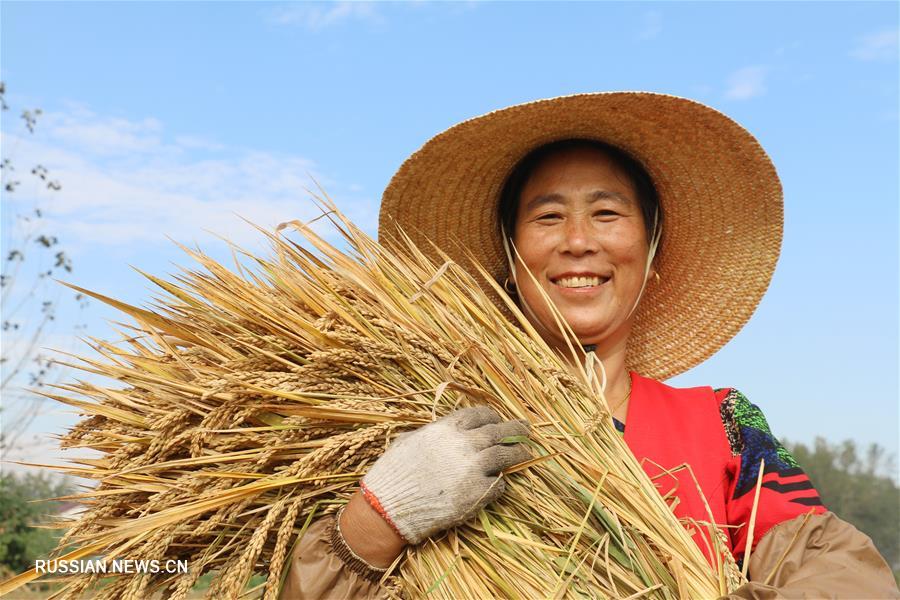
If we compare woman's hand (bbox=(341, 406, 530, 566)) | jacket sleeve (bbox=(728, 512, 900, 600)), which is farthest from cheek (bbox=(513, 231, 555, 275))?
jacket sleeve (bbox=(728, 512, 900, 600))

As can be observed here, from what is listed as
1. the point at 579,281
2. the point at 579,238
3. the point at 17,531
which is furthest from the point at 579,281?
the point at 17,531

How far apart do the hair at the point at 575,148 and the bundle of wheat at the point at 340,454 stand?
0.79 meters

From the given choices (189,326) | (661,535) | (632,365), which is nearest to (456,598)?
(661,535)

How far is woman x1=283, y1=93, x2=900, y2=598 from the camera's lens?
4.57ft

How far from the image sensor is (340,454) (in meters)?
1.43

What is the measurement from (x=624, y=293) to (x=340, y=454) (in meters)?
0.99

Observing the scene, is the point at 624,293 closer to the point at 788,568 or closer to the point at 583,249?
the point at 583,249

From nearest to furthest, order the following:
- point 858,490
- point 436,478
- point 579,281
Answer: point 436,478 < point 579,281 < point 858,490

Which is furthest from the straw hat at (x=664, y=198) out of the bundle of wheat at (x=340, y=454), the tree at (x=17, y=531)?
the tree at (x=17, y=531)

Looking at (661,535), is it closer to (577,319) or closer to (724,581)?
(724,581)

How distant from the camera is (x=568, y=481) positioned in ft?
4.69

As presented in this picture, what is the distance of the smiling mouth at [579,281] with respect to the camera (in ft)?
6.66

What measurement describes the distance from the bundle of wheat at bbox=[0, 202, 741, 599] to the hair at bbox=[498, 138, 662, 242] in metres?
0.79

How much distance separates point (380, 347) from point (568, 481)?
1.43 feet
